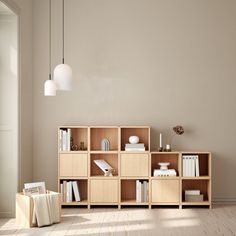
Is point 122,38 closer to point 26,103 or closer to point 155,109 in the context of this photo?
point 155,109

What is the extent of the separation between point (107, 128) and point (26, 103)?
45.4 inches

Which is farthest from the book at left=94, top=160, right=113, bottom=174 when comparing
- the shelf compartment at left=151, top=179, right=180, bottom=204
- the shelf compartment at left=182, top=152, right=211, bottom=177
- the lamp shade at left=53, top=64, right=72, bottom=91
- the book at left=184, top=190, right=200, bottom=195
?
the lamp shade at left=53, top=64, right=72, bottom=91

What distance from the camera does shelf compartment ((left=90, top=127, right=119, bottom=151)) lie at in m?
6.37

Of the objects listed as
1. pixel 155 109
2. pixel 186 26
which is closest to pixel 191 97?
pixel 155 109

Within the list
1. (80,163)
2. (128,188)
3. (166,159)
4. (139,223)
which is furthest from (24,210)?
(166,159)

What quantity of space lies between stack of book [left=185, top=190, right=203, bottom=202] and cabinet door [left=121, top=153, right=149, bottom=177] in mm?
630

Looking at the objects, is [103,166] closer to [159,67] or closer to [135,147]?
[135,147]

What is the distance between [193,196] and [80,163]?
1577 mm

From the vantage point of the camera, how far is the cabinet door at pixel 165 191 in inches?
238

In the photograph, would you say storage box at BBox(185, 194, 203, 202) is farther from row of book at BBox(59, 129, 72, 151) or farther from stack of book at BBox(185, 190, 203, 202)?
row of book at BBox(59, 129, 72, 151)

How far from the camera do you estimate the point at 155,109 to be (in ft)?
20.9

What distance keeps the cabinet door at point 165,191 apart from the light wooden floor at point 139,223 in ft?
0.52

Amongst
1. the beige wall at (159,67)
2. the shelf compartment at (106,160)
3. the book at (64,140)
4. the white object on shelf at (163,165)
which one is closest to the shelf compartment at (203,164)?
the beige wall at (159,67)

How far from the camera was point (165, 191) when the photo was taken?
6062 millimetres
